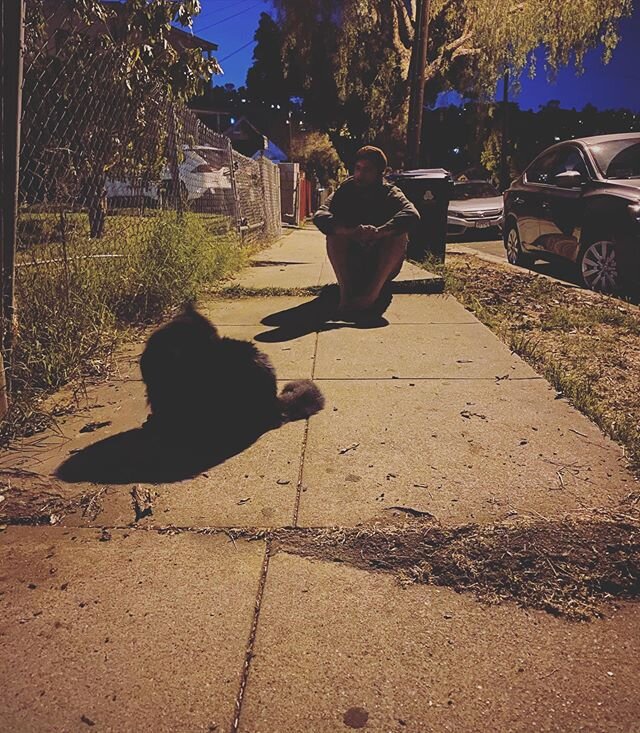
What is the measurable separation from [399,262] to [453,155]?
137 ft

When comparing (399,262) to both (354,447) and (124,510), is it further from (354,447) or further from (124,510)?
(124,510)

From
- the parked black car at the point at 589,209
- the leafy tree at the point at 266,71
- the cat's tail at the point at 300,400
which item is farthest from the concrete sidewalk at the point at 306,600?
the leafy tree at the point at 266,71

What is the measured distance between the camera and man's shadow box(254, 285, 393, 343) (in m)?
4.57

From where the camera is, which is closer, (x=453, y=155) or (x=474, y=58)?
(x=474, y=58)

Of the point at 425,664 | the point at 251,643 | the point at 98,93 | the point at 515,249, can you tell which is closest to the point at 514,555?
the point at 425,664

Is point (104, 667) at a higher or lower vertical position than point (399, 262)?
lower

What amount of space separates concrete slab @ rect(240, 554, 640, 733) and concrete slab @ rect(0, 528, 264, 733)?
0.33 ft

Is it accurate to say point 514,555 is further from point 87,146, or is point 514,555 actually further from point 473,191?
point 473,191

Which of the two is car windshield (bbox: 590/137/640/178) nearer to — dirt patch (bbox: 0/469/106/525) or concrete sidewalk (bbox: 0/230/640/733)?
concrete sidewalk (bbox: 0/230/640/733)

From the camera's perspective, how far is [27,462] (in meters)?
2.49

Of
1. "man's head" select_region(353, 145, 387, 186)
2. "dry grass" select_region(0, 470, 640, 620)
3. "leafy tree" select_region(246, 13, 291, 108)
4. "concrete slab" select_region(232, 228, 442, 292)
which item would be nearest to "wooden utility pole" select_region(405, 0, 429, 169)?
"concrete slab" select_region(232, 228, 442, 292)

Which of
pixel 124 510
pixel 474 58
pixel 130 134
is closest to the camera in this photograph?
pixel 124 510

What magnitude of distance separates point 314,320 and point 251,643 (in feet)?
11.8

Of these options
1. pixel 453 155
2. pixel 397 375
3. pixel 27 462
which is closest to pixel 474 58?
pixel 397 375
